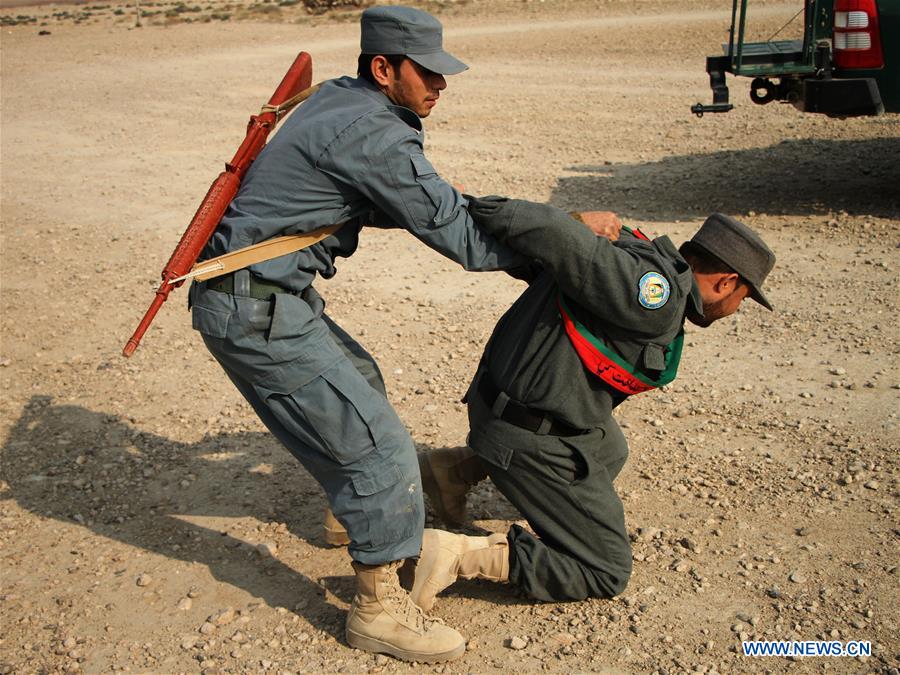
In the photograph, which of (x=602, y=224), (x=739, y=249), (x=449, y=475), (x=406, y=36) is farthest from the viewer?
(x=449, y=475)

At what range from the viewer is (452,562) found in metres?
3.57

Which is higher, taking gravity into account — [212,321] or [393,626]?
[212,321]

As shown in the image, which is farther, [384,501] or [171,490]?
[171,490]

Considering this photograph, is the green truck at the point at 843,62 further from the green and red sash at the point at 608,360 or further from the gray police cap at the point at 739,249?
the green and red sash at the point at 608,360

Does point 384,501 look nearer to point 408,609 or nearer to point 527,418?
point 408,609

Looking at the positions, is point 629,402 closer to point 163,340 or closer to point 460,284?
point 460,284

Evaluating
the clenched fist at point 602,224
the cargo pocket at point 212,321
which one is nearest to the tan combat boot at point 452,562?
the cargo pocket at point 212,321

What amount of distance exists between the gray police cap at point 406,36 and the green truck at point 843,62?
5.32 m

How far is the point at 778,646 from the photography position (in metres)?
3.37

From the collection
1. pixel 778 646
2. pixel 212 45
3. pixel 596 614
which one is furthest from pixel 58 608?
pixel 212 45

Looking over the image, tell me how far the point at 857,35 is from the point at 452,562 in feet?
19.2

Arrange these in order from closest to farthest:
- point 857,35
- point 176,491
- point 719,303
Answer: point 719,303
point 176,491
point 857,35

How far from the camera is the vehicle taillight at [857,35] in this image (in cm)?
750

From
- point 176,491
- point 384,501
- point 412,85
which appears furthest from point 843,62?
point 384,501
